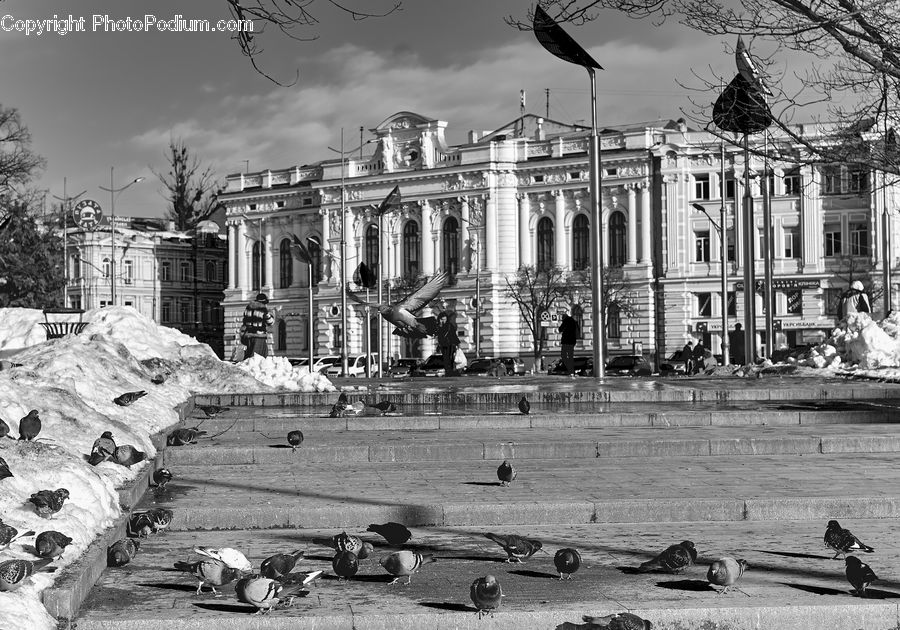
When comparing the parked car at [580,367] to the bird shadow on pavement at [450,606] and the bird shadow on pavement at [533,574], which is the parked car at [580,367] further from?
the bird shadow on pavement at [450,606]

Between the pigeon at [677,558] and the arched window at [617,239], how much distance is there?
72239 mm

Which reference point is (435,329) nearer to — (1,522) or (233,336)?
(1,522)

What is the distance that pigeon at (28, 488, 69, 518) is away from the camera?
6.53 metres

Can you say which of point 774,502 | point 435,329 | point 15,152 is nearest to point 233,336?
point 15,152

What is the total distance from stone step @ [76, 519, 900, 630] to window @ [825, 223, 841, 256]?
66995mm

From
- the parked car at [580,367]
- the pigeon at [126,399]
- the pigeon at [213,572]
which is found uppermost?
the pigeon at [126,399]

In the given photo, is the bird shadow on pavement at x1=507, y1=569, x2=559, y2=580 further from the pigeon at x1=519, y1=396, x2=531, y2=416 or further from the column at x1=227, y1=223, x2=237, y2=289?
the column at x1=227, y1=223, x2=237, y2=289

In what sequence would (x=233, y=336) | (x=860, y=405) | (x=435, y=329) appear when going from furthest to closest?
(x=233, y=336) < (x=435, y=329) < (x=860, y=405)

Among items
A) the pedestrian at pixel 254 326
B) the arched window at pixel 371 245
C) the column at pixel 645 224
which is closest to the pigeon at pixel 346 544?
the pedestrian at pixel 254 326

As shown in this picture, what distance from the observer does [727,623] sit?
5871 millimetres

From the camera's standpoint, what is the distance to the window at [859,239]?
7125 centimetres

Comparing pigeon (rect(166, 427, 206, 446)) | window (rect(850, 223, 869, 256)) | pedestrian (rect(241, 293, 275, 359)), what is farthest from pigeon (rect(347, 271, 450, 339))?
window (rect(850, 223, 869, 256))

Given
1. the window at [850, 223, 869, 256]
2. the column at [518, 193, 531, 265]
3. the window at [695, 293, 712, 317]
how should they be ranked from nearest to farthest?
the window at [850, 223, 869, 256] → the window at [695, 293, 712, 317] → the column at [518, 193, 531, 265]

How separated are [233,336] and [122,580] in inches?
3352
